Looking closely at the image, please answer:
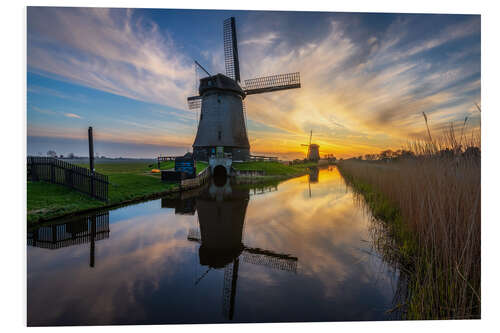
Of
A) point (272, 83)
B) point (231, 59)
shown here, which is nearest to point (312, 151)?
point (272, 83)

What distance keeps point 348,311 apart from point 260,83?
80.3 feet

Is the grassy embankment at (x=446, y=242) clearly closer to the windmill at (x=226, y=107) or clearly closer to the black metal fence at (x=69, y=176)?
the black metal fence at (x=69, y=176)

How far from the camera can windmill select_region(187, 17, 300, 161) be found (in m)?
21.1

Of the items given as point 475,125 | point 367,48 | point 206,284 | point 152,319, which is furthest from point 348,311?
point 367,48

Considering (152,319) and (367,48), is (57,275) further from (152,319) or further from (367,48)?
(367,48)

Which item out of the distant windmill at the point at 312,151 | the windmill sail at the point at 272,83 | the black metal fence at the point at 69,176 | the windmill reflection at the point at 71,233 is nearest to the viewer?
the windmill reflection at the point at 71,233

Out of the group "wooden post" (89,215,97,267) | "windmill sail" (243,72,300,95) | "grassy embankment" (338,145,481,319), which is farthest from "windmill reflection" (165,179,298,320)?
"windmill sail" (243,72,300,95)

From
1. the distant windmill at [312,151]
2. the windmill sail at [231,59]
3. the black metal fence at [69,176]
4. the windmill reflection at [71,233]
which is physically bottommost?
the windmill reflection at [71,233]

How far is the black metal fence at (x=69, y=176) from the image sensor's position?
830 cm

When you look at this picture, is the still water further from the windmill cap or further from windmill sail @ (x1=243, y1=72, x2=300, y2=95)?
windmill sail @ (x1=243, y1=72, x2=300, y2=95)

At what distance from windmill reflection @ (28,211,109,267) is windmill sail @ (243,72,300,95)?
2090 cm

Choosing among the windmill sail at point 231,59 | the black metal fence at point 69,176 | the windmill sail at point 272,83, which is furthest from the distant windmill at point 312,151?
the black metal fence at point 69,176

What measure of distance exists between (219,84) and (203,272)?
20541 mm

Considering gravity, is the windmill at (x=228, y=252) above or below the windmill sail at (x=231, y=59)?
below
